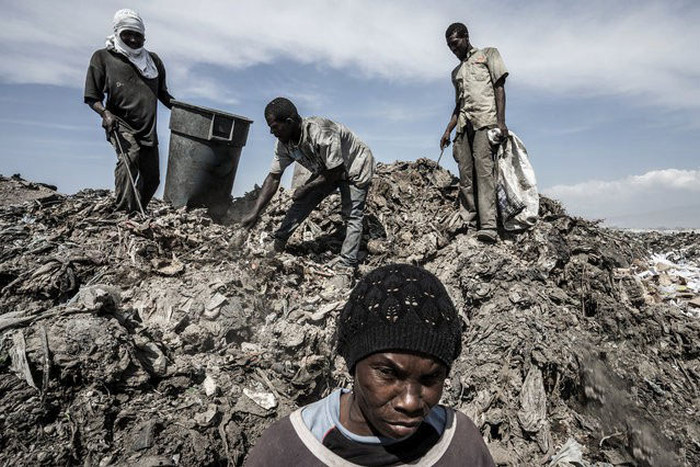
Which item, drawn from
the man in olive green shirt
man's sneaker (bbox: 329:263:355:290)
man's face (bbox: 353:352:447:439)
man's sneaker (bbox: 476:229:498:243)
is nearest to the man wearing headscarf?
man's sneaker (bbox: 329:263:355:290)

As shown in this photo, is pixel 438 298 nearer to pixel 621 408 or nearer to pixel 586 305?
pixel 621 408

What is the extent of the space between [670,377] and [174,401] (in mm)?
4003

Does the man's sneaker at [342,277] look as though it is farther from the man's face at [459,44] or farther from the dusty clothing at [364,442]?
the dusty clothing at [364,442]

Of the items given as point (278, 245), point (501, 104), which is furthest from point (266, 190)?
point (501, 104)

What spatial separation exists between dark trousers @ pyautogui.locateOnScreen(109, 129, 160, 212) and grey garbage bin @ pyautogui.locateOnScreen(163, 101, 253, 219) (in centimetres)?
23

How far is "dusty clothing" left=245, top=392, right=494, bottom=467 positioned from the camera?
1.17 metres

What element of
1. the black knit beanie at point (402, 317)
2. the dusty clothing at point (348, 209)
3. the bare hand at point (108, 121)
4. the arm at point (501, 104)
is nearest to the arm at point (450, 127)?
the arm at point (501, 104)

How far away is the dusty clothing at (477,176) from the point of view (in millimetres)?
5188

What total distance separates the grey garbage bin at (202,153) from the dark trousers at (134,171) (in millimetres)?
232

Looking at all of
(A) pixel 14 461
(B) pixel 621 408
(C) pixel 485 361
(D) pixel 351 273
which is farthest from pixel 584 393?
(A) pixel 14 461

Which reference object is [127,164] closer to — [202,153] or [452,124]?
[202,153]

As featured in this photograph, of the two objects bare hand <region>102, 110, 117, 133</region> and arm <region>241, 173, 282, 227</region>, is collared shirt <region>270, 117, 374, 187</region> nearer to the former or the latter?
arm <region>241, 173, 282, 227</region>

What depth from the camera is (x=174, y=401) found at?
2936 mm

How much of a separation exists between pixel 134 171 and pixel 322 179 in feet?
7.64
